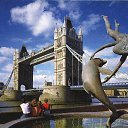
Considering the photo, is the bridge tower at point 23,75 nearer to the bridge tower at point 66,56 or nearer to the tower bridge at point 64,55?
the tower bridge at point 64,55

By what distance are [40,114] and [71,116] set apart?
3.85 ft

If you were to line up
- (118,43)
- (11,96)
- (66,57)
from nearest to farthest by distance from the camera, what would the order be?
(118,43), (11,96), (66,57)

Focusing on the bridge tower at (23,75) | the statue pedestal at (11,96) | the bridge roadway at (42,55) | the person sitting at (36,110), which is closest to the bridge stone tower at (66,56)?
the bridge roadway at (42,55)

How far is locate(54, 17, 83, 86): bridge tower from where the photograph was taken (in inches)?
2280

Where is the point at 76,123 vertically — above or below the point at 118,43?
below

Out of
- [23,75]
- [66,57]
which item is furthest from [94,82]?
[23,75]

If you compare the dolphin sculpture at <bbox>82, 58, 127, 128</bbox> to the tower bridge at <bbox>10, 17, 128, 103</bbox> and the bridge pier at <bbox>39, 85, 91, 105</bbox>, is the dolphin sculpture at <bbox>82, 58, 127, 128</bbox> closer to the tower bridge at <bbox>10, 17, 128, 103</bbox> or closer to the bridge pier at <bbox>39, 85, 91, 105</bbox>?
the bridge pier at <bbox>39, 85, 91, 105</bbox>

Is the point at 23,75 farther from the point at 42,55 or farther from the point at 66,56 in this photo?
the point at 66,56

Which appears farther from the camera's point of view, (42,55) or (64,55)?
(42,55)

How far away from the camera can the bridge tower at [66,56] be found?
57.9 metres

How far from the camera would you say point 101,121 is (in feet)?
29.6

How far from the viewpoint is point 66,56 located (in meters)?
59.0

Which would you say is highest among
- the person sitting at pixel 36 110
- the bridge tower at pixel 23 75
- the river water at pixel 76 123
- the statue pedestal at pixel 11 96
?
the bridge tower at pixel 23 75

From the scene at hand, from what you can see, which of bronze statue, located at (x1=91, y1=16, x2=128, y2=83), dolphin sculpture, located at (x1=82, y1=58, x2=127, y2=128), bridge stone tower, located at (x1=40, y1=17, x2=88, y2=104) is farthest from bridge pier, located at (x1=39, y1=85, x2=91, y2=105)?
dolphin sculpture, located at (x1=82, y1=58, x2=127, y2=128)
